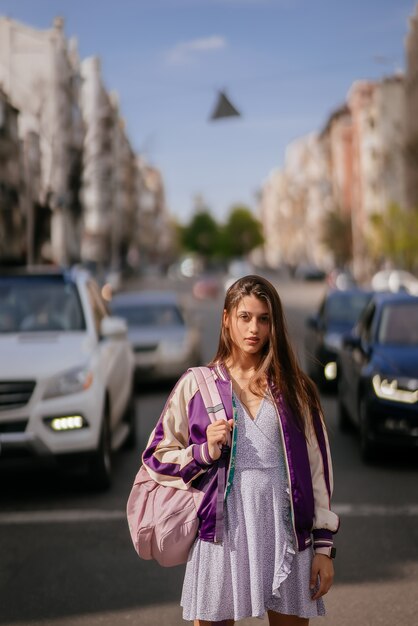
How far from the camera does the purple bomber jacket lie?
344 cm

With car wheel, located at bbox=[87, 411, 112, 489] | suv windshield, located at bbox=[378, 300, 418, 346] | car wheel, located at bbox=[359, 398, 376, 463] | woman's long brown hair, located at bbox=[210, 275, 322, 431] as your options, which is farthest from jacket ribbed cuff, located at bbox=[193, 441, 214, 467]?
suv windshield, located at bbox=[378, 300, 418, 346]

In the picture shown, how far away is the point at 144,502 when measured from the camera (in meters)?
3.59

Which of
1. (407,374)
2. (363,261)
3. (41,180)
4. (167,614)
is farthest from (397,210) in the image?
(167,614)

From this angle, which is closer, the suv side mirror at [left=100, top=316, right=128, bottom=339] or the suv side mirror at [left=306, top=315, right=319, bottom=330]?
the suv side mirror at [left=100, top=316, right=128, bottom=339]

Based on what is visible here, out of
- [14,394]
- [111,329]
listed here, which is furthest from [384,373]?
[14,394]

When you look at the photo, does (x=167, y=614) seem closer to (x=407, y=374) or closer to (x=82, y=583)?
(x=82, y=583)

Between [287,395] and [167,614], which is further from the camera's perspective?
[167,614]

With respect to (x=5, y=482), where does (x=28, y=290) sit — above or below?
above

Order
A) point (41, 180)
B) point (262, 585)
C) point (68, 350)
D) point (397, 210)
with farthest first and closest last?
point (397, 210), point (41, 180), point (68, 350), point (262, 585)

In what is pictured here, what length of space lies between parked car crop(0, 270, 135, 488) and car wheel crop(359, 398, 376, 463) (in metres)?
2.19

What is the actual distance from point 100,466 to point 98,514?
0.85 metres

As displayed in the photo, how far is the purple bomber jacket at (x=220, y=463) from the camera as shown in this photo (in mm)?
3438

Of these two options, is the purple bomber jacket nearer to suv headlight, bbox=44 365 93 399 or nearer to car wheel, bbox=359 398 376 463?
suv headlight, bbox=44 365 93 399

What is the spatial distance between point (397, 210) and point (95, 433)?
61623 millimetres
